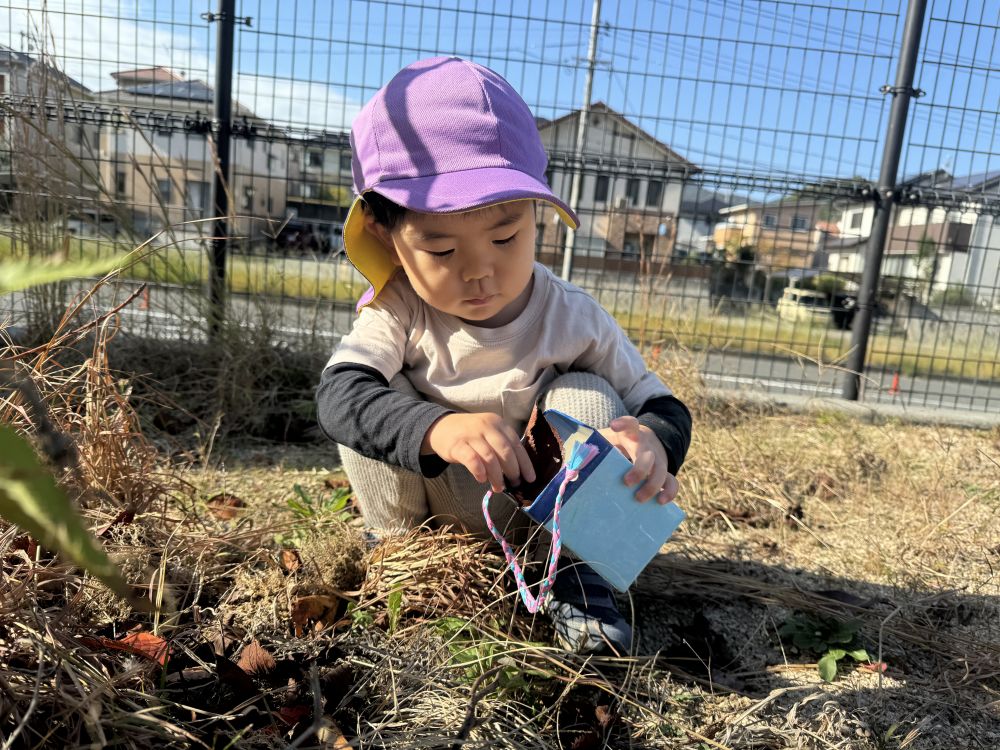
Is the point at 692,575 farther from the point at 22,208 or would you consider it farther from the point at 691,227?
the point at 691,227

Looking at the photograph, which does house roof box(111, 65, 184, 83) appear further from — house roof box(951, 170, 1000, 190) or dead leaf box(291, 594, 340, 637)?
house roof box(951, 170, 1000, 190)

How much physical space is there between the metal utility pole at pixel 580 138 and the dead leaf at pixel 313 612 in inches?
103

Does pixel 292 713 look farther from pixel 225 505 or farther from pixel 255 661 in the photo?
pixel 225 505

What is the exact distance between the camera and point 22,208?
95.2 inches

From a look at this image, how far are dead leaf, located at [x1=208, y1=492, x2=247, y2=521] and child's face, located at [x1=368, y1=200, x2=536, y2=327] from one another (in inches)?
26.4

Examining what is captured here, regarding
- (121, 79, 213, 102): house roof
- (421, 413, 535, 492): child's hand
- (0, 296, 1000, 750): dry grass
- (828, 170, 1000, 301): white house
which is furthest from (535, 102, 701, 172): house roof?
(421, 413, 535, 492): child's hand

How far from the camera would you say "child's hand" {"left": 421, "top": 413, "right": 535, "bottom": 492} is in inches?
43.2

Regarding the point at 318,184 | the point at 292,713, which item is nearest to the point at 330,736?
the point at 292,713

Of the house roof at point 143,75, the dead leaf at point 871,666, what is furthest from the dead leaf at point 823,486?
the house roof at point 143,75

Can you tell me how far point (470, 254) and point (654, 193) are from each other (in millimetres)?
2630

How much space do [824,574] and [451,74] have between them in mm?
1336

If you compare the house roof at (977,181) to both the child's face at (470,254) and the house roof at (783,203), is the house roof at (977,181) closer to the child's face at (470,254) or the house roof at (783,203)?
the house roof at (783,203)

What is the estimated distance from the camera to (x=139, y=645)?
39.6 inches

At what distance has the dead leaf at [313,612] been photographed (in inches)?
48.1
